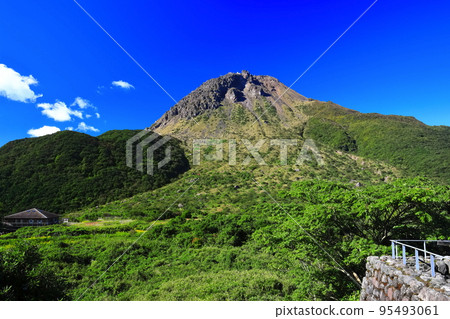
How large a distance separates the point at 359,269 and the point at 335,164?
5894cm

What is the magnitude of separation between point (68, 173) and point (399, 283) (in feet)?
225

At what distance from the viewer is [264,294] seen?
395 inches

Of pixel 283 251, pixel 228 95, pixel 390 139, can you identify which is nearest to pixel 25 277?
pixel 283 251

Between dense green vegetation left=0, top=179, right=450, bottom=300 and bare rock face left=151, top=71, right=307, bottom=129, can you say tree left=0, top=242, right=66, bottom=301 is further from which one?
bare rock face left=151, top=71, right=307, bottom=129

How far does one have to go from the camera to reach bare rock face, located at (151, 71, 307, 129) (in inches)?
5133

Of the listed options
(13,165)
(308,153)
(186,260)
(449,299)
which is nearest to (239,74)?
(308,153)

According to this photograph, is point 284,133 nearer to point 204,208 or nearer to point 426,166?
point 426,166

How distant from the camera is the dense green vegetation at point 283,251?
25.7 feet

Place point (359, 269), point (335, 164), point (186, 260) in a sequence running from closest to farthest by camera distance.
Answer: point (359, 269)
point (186, 260)
point (335, 164)

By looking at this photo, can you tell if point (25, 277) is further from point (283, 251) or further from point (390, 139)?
point (390, 139)

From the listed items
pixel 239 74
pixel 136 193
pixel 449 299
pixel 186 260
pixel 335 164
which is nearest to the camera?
pixel 449 299

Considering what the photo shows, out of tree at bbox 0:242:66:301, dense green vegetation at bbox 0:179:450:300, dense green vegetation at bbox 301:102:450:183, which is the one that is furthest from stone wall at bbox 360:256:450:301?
dense green vegetation at bbox 301:102:450:183

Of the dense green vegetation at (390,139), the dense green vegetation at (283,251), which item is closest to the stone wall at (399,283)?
the dense green vegetation at (283,251)
